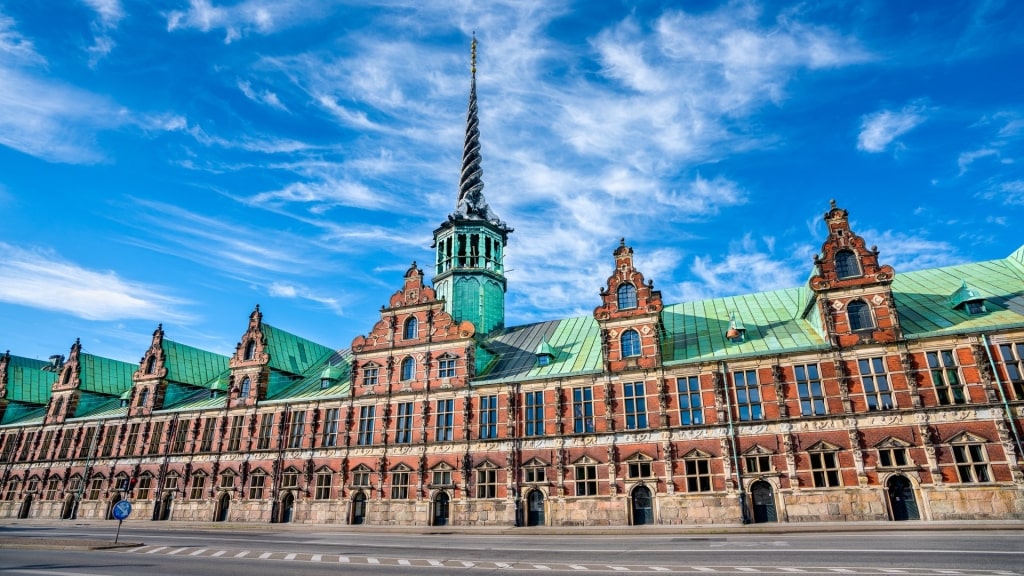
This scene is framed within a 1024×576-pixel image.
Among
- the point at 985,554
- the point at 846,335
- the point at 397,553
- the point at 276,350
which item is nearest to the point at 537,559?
the point at 397,553

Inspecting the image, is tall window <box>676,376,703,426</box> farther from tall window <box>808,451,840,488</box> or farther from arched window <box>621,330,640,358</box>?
tall window <box>808,451,840,488</box>

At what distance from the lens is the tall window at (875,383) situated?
35.8m

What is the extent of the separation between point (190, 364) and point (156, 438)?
11363 millimetres

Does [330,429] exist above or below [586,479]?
above

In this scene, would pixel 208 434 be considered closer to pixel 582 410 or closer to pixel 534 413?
pixel 534 413

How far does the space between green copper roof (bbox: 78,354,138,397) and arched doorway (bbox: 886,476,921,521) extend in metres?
80.6

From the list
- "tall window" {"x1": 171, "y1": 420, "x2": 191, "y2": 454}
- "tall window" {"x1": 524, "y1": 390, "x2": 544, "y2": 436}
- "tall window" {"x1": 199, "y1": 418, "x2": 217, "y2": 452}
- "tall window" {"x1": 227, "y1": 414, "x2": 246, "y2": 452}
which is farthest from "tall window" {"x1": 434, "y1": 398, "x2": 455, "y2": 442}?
"tall window" {"x1": 171, "y1": 420, "x2": 191, "y2": 454}

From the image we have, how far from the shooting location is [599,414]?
42250mm

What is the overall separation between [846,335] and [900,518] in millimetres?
11066

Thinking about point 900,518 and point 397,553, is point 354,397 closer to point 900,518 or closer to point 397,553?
point 397,553

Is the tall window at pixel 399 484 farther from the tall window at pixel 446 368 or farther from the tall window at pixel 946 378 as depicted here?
the tall window at pixel 946 378

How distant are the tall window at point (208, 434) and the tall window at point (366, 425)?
54.9ft

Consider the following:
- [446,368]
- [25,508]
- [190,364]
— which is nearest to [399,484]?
[446,368]

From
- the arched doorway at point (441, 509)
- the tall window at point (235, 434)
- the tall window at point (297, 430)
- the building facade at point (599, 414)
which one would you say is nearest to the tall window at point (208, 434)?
the building facade at point (599, 414)
